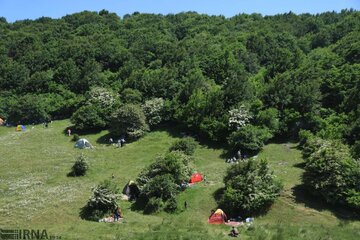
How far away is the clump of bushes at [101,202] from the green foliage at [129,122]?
2502cm

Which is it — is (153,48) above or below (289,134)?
above

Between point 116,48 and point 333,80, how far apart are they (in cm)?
5641

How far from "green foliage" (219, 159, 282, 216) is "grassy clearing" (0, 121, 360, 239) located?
1.27 meters

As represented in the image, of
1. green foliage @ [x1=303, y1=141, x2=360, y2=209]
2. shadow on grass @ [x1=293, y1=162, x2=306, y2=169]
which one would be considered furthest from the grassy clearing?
green foliage @ [x1=303, y1=141, x2=360, y2=209]

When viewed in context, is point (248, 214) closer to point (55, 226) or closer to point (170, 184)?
point (170, 184)

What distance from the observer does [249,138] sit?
192 feet

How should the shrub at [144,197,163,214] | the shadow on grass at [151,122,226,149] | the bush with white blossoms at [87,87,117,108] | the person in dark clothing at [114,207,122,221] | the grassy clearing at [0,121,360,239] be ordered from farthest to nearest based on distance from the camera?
the bush with white blossoms at [87,87,117,108], the shadow on grass at [151,122,226,149], the shrub at [144,197,163,214], the person in dark clothing at [114,207,122,221], the grassy clearing at [0,121,360,239]

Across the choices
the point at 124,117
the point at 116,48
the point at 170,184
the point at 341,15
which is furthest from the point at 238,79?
the point at 341,15

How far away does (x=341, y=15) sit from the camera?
142 meters

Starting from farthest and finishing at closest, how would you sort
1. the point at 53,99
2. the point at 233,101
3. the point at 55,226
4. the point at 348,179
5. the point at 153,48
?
the point at 153,48, the point at 53,99, the point at 233,101, the point at 348,179, the point at 55,226

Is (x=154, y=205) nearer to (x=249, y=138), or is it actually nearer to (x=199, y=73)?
(x=249, y=138)

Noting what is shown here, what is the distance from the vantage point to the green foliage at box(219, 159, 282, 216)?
42.3m

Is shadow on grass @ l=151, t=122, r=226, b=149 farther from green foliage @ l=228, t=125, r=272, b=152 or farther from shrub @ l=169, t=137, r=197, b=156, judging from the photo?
shrub @ l=169, t=137, r=197, b=156

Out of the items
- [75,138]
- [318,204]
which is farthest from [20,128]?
[318,204]
